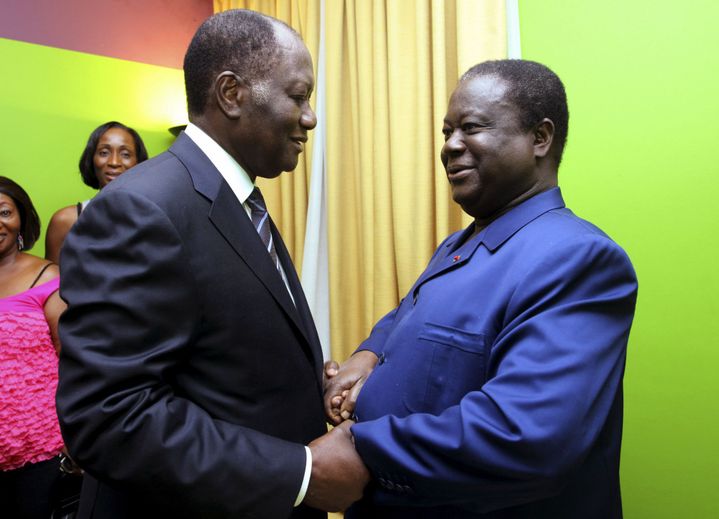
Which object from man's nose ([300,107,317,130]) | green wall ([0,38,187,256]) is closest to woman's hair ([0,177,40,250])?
green wall ([0,38,187,256])

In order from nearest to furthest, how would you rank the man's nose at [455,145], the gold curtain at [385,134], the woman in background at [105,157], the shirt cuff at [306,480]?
the shirt cuff at [306,480]
the man's nose at [455,145]
the gold curtain at [385,134]
the woman in background at [105,157]

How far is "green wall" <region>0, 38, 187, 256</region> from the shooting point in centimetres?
293

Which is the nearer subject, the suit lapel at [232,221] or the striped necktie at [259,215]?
the suit lapel at [232,221]

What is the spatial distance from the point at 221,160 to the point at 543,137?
68 cm

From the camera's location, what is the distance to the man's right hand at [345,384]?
1310mm

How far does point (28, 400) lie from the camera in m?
2.07

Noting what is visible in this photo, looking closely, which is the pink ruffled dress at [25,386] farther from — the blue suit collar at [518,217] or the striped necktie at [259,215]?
the blue suit collar at [518,217]

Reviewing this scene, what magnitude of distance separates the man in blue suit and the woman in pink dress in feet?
4.27

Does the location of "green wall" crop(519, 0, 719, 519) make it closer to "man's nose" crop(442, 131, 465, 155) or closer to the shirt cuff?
"man's nose" crop(442, 131, 465, 155)

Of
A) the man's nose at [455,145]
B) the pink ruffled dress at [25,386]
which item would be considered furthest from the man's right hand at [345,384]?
the pink ruffled dress at [25,386]

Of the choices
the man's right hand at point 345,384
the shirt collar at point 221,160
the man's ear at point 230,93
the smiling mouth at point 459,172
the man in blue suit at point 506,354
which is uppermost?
the man's ear at point 230,93

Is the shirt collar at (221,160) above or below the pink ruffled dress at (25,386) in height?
above

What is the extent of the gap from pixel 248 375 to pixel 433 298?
408mm

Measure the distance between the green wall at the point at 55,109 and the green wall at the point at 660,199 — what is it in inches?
93.9
